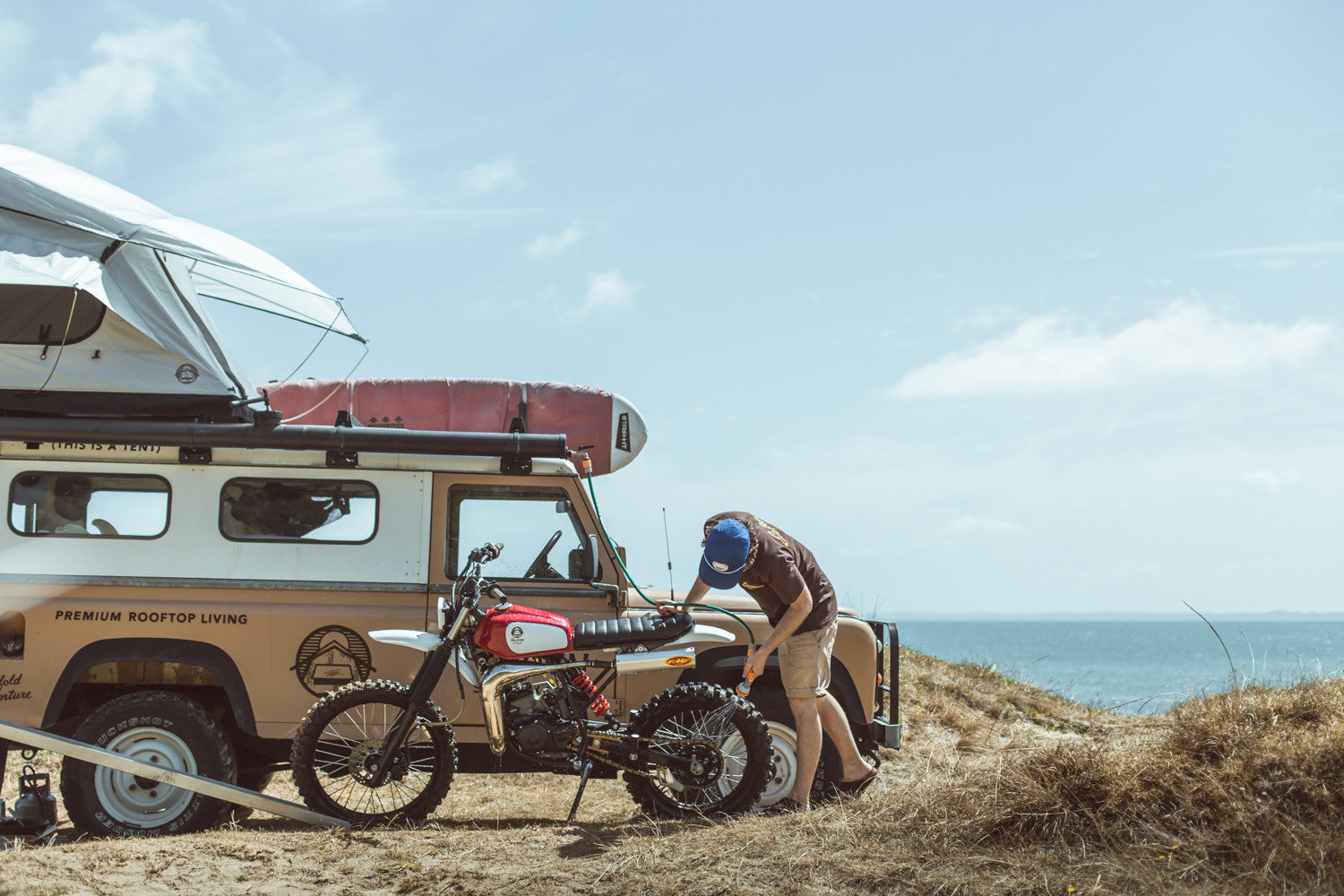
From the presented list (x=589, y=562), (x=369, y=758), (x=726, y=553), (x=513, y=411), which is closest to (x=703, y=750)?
(x=726, y=553)

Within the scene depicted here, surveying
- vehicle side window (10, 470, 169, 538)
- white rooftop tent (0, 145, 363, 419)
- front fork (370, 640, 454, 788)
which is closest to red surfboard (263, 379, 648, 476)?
white rooftop tent (0, 145, 363, 419)

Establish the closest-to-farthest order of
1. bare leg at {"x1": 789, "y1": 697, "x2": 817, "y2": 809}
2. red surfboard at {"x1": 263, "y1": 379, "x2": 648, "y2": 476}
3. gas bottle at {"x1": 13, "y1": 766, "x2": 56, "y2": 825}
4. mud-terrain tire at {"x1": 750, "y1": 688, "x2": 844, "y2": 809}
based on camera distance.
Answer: gas bottle at {"x1": 13, "y1": 766, "x2": 56, "y2": 825}, bare leg at {"x1": 789, "y1": 697, "x2": 817, "y2": 809}, mud-terrain tire at {"x1": 750, "y1": 688, "x2": 844, "y2": 809}, red surfboard at {"x1": 263, "y1": 379, "x2": 648, "y2": 476}

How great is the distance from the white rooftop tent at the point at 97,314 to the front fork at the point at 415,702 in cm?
193

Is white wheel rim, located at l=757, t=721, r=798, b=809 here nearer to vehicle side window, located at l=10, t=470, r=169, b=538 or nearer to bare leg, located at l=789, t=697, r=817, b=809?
bare leg, located at l=789, t=697, r=817, b=809

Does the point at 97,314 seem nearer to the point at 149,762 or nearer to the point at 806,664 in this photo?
the point at 149,762

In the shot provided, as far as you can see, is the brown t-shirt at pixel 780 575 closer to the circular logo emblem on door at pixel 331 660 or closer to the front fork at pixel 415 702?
the front fork at pixel 415 702

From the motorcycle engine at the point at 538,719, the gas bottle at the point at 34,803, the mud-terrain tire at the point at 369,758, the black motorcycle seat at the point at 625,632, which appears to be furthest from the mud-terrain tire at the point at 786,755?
the gas bottle at the point at 34,803

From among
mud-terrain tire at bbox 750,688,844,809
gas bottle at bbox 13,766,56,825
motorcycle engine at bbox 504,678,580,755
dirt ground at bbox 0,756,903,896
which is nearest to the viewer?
dirt ground at bbox 0,756,903,896

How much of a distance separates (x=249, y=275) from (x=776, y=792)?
195 inches

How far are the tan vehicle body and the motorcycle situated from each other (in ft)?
1.04

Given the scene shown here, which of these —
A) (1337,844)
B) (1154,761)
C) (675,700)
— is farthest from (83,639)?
(1337,844)

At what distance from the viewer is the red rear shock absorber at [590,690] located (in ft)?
20.4

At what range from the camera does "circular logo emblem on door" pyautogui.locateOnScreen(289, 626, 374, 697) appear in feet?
20.6

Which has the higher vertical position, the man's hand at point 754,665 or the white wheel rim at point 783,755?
the man's hand at point 754,665
